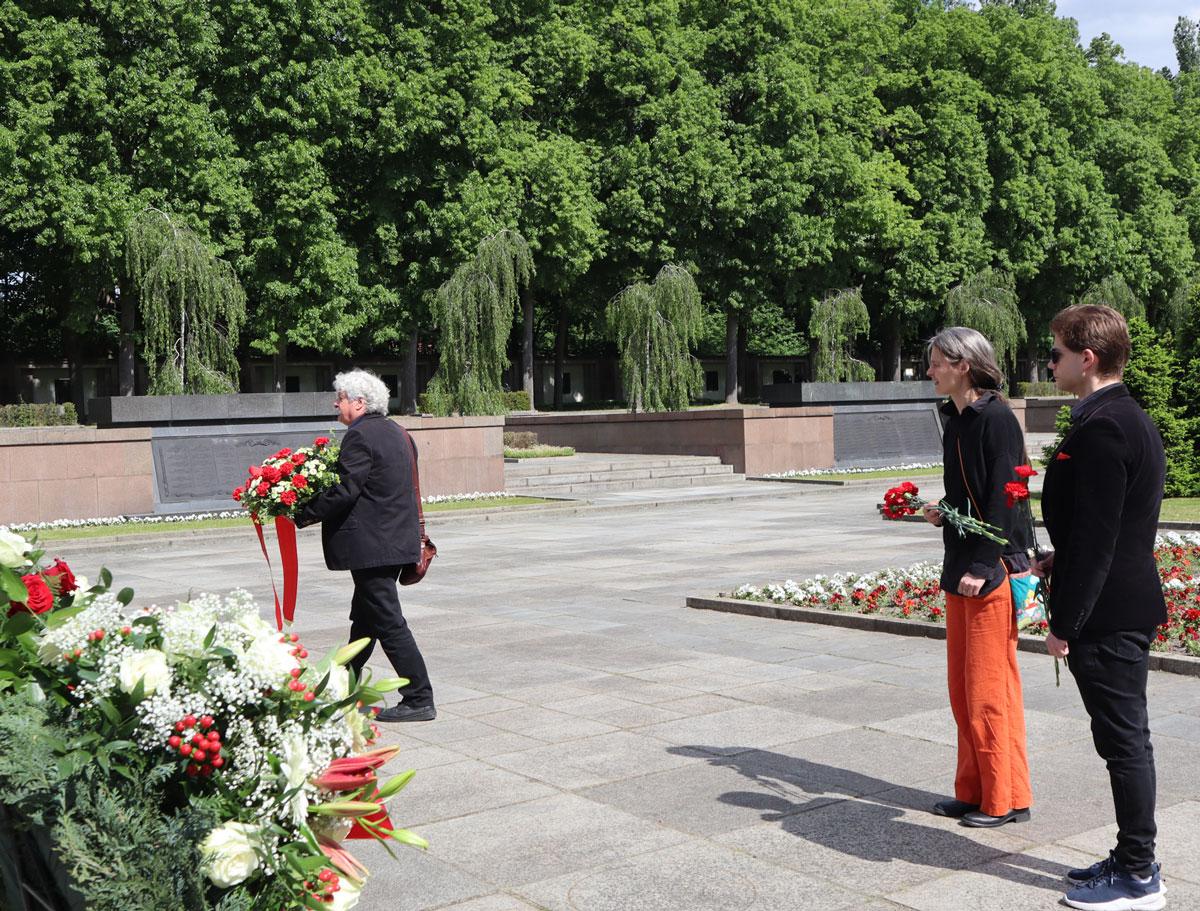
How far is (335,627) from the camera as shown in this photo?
1038cm

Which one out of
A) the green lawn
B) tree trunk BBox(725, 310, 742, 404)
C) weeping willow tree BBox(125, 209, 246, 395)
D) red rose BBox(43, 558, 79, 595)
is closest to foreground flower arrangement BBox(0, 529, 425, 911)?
red rose BBox(43, 558, 79, 595)

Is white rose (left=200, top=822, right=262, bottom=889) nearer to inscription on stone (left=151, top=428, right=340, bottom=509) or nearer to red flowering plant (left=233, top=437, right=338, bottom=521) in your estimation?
red flowering plant (left=233, top=437, right=338, bottom=521)

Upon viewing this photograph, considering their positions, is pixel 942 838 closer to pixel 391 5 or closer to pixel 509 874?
pixel 509 874

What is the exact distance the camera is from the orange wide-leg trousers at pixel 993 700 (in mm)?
4906

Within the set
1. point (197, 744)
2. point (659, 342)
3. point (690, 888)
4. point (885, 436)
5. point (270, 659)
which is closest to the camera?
point (197, 744)

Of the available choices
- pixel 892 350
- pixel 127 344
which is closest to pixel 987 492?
pixel 127 344

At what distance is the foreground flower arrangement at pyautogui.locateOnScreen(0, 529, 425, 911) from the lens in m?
2.57

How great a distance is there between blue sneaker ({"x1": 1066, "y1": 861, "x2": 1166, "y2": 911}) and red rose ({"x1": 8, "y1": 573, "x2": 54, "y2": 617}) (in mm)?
3163

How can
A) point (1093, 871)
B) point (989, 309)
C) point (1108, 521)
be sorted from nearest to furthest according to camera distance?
point (1108, 521) → point (1093, 871) → point (989, 309)

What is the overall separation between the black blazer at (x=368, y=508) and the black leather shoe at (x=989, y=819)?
3.17 meters

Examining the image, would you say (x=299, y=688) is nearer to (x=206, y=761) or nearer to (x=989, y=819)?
(x=206, y=761)

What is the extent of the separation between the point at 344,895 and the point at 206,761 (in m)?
0.40

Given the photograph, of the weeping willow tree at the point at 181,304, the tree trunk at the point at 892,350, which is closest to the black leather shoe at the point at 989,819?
the weeping willow tree at the point at 181,304

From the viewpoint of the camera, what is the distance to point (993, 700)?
4.90 metres
